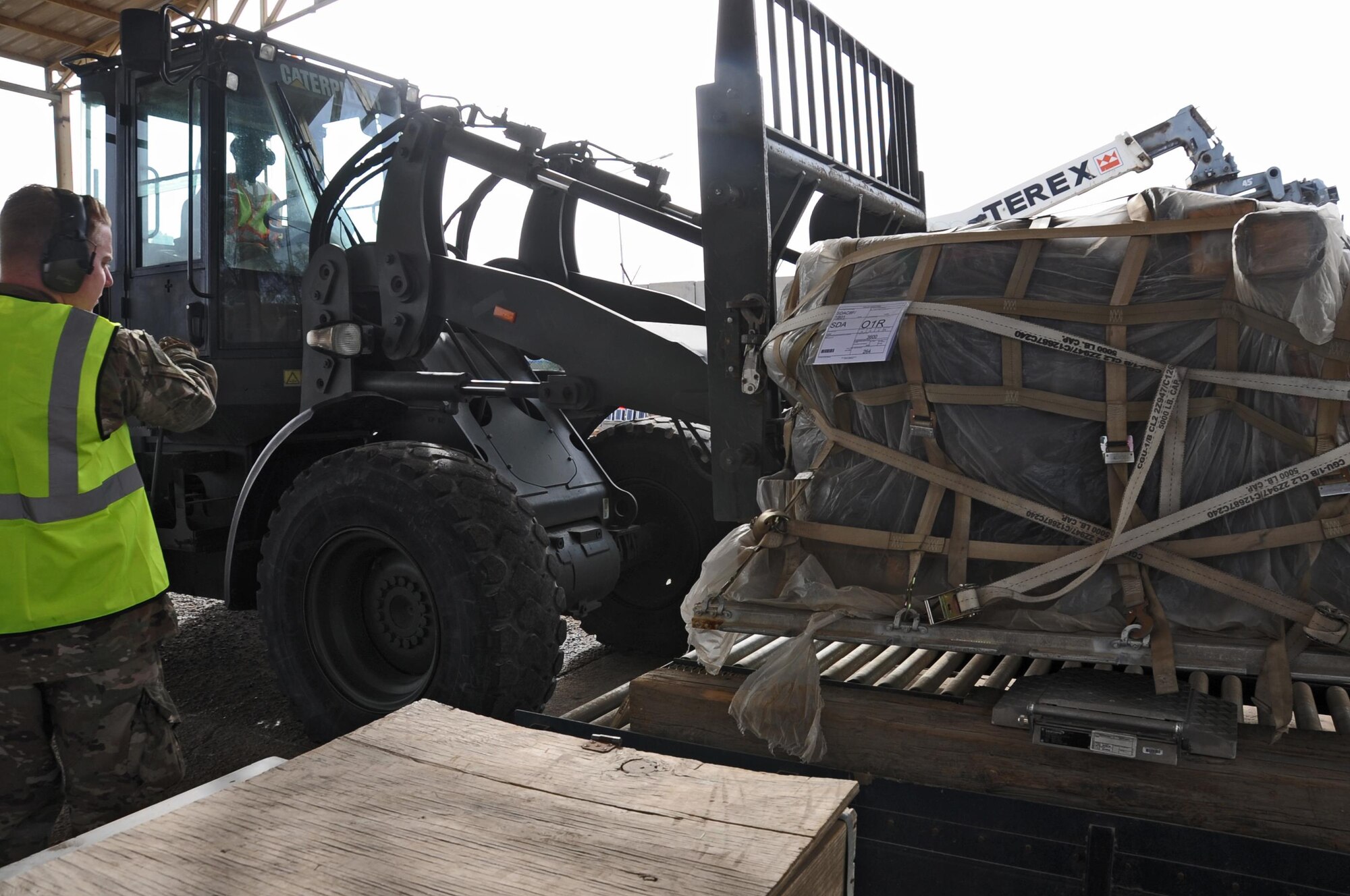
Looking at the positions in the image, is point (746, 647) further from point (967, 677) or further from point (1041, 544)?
point (1041, 544)

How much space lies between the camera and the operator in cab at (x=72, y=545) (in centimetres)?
260

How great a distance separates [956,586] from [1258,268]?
865mm

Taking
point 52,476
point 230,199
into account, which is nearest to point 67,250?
point 52,476

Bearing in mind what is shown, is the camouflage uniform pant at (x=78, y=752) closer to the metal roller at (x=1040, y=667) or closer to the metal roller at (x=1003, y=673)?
the metal roller at (x=1003, y=673)

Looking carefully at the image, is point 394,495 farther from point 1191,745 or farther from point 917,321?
point 1191,745

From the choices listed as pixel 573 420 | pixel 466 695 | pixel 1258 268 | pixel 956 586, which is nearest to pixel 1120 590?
pixel 956 586

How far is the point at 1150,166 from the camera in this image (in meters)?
9.93

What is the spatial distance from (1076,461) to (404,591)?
2503mm

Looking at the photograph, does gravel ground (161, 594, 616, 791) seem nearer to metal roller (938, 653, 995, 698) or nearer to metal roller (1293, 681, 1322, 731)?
metal roller (938, 653, 995, 698)

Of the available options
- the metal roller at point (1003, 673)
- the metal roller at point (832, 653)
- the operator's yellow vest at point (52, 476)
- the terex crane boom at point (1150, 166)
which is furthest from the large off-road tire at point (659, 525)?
the terex crane boom at point (1150, 166)

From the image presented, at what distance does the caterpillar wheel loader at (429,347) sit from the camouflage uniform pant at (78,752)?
959 mm

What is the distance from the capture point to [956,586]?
2203mm

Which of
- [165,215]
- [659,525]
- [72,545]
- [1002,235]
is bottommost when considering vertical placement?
[659,525]

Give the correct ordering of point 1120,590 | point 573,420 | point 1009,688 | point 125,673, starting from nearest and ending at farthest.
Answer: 1. point 1120,590
2. point 1009,688
3. point 125,673
4. point 573,420
